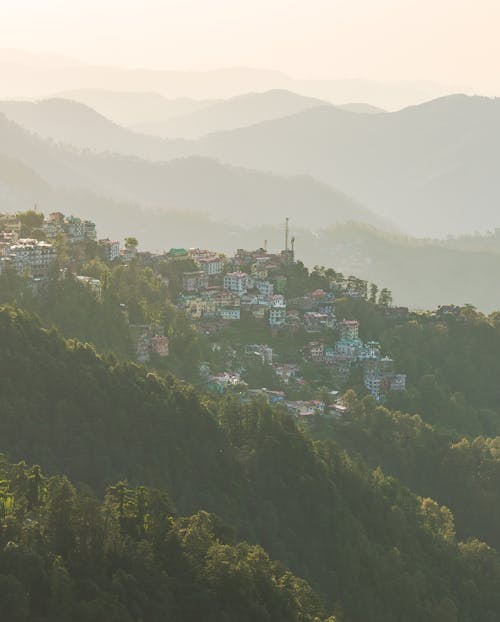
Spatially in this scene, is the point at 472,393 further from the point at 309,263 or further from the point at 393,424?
the point at 309,263

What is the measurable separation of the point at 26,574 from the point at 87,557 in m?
1.98

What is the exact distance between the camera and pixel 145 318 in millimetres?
62062

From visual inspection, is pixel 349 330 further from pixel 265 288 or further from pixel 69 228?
pixel 69 228

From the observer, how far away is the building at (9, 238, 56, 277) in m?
60.3

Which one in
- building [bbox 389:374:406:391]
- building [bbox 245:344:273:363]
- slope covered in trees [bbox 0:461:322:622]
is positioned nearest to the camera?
slope covered in trees [bbox 0:461:322:622]

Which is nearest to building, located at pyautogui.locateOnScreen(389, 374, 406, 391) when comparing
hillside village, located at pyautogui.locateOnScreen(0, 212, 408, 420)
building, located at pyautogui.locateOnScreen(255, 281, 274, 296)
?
hillside village, located at pyautogui.locateOnScreen(0, 212, 408, 420)

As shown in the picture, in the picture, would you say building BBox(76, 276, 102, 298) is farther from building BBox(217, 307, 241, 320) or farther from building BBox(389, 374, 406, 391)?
building BBox(389, 374, 406, 391)

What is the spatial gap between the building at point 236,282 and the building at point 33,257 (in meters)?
13.1

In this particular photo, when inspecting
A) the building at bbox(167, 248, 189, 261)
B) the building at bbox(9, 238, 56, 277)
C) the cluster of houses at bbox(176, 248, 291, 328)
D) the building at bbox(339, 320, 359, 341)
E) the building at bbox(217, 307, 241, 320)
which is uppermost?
the building at bbox(9, 238, 56, 277)

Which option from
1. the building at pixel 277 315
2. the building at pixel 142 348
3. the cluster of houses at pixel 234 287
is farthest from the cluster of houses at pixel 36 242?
the building at pixel 277 315

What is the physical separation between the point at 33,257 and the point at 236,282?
14.9 m

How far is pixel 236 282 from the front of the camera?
2857 inches

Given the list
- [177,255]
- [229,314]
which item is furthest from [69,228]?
[229,314]

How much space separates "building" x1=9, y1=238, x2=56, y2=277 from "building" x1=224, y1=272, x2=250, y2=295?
13116 millimetres
